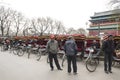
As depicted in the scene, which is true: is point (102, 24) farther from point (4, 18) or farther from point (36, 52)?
point (36, 52)

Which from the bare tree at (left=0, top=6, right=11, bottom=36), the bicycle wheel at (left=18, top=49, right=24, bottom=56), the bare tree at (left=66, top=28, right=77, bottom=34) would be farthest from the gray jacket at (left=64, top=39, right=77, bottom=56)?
the bare tree at (left=66, top=28, right=77, bottom=34)

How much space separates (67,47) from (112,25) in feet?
199

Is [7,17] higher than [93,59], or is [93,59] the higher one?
[7,17]

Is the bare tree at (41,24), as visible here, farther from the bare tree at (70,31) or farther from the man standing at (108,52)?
the man standing at (108,52)

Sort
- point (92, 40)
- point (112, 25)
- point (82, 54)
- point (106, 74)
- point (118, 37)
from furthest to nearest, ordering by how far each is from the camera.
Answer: point (112, 25) < point (92, 40) < point (82, 54) < point (118, 37) < point (106, 74)

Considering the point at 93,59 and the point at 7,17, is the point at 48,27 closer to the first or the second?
the point at 7,17

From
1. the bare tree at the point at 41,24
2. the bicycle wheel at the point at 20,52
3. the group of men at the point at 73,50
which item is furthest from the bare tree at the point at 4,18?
the group of men at the point at 73,50

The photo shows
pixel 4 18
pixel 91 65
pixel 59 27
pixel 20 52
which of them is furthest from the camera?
Result: pixel 59 27

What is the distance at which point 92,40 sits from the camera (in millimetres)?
18859

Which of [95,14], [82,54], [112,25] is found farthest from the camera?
[95,14]

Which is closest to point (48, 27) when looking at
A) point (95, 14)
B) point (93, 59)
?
point (95, 14)

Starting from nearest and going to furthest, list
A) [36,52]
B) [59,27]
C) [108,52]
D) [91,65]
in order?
[108,52]
[91,65]
[36,52]
[59,27]

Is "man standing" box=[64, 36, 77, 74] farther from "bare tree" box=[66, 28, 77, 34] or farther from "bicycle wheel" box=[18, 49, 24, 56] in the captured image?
"bare tree" box=[66, 28, 77, 34]

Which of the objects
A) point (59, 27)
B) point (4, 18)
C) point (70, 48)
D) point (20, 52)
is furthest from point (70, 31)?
point (70, 48)
